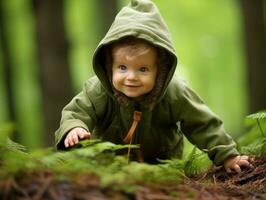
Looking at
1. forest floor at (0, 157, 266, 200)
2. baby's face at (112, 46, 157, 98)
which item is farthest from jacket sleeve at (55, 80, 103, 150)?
forest floor at (0, 157, 266, 200)

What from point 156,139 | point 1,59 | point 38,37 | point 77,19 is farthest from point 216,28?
point 156,139

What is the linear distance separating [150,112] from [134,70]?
480 millimetres

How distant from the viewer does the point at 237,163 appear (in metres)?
4.33

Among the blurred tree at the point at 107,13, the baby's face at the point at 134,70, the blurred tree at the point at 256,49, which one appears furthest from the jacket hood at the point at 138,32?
the blurred tree at the point at 107,13

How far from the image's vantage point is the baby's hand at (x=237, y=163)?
4.25 metres

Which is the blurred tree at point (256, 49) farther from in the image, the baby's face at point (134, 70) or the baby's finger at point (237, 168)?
the baby's face at point (134, 70)

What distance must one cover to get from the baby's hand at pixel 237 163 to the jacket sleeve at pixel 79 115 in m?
1.20

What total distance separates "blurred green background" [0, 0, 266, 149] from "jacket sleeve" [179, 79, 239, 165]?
6.44 feet

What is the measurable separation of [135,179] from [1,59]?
54.3 feet

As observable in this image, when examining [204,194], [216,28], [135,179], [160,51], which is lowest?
[216,28]

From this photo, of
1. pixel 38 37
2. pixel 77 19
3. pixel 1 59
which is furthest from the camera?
pixel 77 19

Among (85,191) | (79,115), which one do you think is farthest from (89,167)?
(79,115)

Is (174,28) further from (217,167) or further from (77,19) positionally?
(217,167)

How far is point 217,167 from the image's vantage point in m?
4.45
